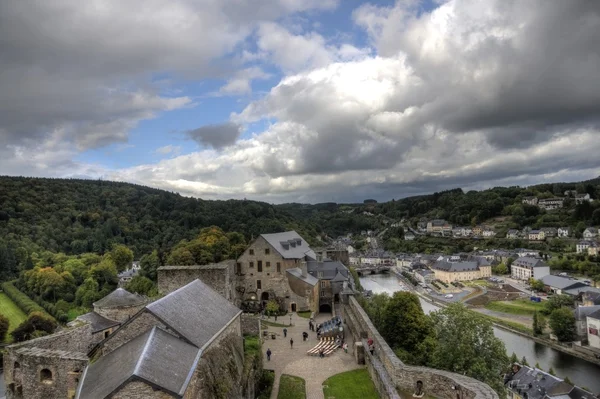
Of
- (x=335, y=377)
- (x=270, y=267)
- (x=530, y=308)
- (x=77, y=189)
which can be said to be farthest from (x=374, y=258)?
(x=335, y=377)

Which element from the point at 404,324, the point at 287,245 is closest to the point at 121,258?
the point at 287,245

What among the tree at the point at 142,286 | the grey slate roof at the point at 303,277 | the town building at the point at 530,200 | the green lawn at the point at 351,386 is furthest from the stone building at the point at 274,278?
the town building at the point at 530,200

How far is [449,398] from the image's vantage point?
45.5 feet

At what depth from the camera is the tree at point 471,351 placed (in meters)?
20.8

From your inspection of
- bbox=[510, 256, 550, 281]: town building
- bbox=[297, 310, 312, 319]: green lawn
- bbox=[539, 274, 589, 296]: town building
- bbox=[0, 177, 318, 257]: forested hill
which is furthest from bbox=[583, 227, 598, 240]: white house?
bbox=[297, 310, 312, 319]: green lawn

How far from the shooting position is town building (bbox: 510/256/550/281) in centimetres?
8562

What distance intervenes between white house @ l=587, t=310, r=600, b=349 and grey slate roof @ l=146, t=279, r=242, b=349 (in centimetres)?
4718

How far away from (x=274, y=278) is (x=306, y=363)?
647 inches

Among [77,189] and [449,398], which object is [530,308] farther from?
[77,189]

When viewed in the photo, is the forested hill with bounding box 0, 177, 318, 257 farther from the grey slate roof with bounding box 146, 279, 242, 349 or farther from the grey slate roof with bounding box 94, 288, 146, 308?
the grey slate roof with bounding box 146, 279, 242, 349

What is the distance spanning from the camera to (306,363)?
22078 mm

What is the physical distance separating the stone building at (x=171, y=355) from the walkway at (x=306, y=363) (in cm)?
361

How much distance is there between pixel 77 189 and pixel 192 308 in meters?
118

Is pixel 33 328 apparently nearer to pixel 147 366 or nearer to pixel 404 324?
pixel 404 324
